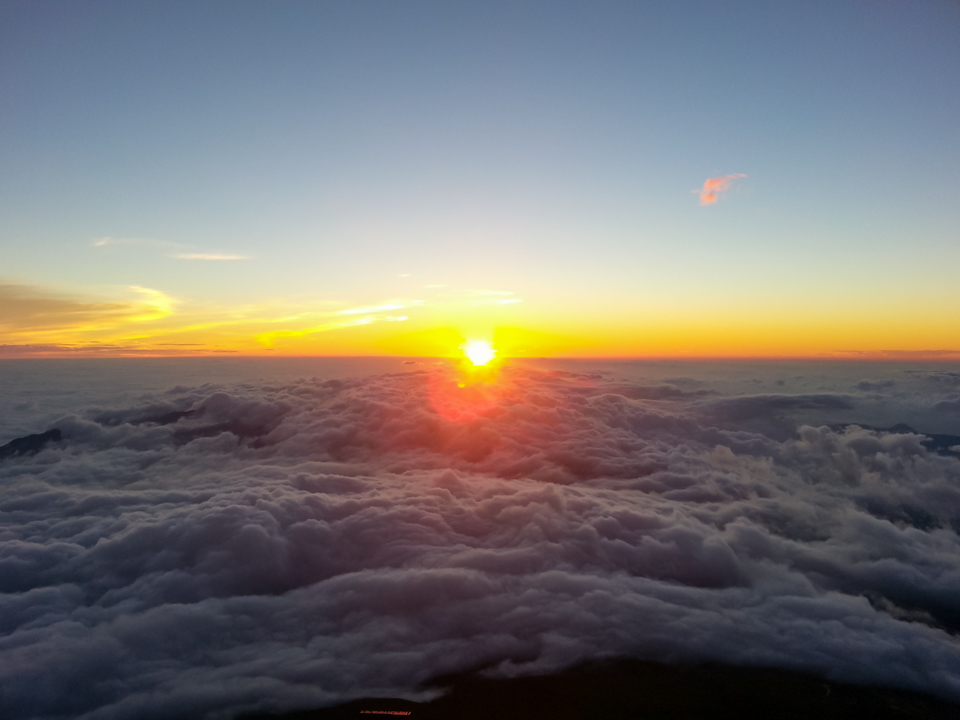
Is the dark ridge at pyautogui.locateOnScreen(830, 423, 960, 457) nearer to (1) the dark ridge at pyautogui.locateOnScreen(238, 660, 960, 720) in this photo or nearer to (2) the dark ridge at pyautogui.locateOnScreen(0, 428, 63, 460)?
(1) the dark ridge at pyautogui.locateOnScreen(238, 660, 960, 720)

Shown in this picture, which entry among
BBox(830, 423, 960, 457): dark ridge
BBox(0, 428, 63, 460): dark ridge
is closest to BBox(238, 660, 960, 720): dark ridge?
BBox(0, 428, 63, 460): dark ridge

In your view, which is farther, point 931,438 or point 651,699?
point 931,438

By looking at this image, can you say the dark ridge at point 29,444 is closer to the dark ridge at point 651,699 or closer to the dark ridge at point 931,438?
the dark ridge at point 651,699

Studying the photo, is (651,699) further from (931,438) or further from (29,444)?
(931,438)

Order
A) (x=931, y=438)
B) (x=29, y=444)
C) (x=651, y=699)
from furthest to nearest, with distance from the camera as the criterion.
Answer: (x=931, y=438)
(x=29, y=444)
(x=651, y=699)

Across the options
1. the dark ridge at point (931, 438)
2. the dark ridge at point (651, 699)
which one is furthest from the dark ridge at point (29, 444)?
the dark ridge at point (931, 438)

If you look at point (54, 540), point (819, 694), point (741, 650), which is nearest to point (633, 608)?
point (741, 650)

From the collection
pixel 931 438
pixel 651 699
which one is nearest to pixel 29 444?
pixel 651 699
